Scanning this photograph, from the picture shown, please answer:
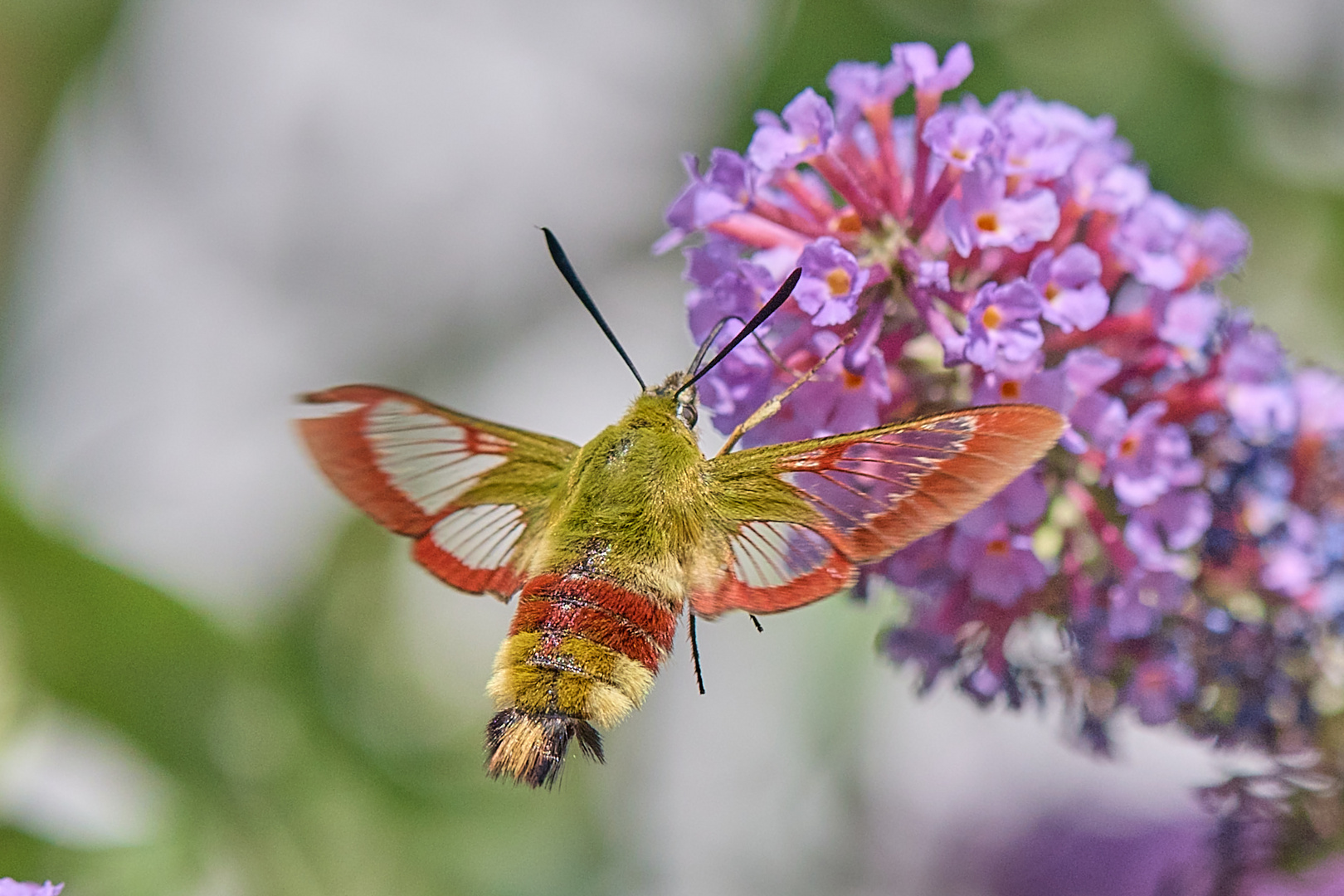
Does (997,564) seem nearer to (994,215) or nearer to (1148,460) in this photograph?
(1148,460)

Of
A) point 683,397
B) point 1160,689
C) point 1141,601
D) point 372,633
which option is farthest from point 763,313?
point 372,633

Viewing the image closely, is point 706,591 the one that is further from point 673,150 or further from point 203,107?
point 203,107

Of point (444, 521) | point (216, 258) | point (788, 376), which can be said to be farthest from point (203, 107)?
point (788, 376)

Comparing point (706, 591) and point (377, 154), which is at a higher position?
point (377, 154)

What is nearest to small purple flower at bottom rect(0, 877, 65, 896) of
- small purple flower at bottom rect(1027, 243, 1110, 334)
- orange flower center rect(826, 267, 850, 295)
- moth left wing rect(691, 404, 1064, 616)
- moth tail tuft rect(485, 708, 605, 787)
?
moth tail tuft rect(485, 708, 605, 787)

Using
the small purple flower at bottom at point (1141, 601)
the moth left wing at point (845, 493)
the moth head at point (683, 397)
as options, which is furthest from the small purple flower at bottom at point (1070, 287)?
the moth head at point (683, 397)

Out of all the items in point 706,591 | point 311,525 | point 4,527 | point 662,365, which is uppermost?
point 662,365

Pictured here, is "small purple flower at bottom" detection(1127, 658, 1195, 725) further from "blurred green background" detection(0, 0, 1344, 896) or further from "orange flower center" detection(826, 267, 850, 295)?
"blurred green background" detection(0, 0, 1344, 896)
